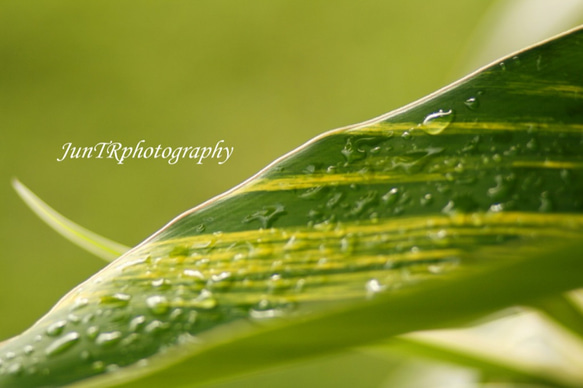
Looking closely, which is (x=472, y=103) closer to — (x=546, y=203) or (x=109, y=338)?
(x=546, y=203)

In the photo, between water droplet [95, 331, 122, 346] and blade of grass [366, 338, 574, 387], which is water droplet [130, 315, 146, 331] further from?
blade of grass [366, 338, 574, 387]

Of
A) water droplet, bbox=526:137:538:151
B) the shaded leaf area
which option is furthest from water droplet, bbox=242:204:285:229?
water droplet, bbox=526:137:538:151

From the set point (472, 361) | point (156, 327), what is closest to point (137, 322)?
point (156, 327)

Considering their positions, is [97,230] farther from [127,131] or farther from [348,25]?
[348,25]

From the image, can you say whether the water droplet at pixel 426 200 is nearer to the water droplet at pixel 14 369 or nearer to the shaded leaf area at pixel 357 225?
the shaded leaf area at pixel 357 225

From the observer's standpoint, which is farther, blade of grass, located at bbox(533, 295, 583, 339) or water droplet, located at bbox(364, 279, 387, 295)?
blade of grass, located at bbox(533, 295, 583, 339)

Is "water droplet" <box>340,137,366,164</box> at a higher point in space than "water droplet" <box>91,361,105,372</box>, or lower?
higher

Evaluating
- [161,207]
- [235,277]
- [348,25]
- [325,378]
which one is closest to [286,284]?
[235,277]

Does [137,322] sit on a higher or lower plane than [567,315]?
higher
